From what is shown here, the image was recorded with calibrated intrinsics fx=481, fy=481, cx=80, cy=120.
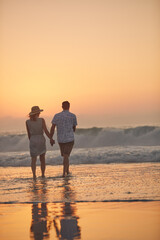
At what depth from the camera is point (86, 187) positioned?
8.74 meters

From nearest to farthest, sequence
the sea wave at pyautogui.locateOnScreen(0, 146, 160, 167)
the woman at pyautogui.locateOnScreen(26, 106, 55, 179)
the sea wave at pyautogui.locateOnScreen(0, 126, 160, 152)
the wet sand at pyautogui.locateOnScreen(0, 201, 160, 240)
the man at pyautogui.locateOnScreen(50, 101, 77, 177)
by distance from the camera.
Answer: the wet sand at pyautogui.locateOnScreen(0, 201, 160, 240) < the woman at pyautogui.locateOnScreen(26, 106, 55, 179) < the man at pyautogui.locateOnScreen(50, 101, 77, 177) < the sea wave at pyautogui.locateOnScreen(0, 146, 160, 167) < the sea wave at pyautogui.locateOnScreen(0, 126, 160, 152)

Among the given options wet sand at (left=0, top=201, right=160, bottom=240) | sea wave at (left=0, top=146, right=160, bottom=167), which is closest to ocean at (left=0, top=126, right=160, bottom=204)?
sea wave at (left=0, top=146, right=160, bottom=167)

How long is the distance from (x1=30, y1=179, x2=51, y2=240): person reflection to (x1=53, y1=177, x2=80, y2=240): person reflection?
0.12 metres

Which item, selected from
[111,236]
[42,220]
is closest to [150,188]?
[42,220]

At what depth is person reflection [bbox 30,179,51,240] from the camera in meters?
4.98

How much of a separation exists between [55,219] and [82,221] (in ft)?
1.21

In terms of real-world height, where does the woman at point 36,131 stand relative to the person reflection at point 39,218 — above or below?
above

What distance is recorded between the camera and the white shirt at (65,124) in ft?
37.0

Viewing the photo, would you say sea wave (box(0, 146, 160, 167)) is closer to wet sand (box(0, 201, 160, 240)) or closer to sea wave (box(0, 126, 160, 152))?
wet sand (box(0, 201, 160, 240))

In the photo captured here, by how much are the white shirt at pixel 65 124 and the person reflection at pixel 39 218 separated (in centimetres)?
288

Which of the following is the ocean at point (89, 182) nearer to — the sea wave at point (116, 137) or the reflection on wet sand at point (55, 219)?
the reflection on wet sand at point (55, 219)

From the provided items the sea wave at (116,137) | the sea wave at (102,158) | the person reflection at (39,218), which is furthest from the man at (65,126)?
the sea wave at (116,137)

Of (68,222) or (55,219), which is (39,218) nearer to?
(55,219)

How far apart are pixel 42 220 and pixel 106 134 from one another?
2738cm
